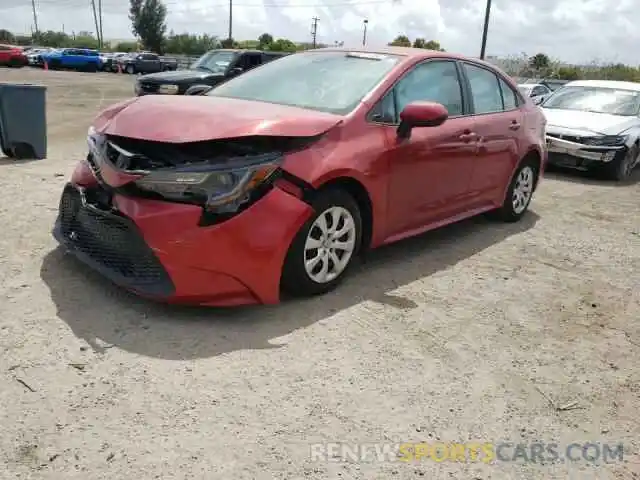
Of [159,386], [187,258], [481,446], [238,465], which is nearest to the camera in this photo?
[238,465]

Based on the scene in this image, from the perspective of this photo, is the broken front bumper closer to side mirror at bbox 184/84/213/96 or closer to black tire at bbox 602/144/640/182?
black tire at bbox 602/144/640/182

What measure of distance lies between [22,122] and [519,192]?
5.97m

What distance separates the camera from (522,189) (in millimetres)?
6270

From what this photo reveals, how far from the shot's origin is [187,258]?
3.30m

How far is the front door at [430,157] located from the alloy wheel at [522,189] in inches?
46.2

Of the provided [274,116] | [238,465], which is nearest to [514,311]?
[274,116]

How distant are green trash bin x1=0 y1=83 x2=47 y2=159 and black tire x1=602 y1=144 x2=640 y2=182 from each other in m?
7.81

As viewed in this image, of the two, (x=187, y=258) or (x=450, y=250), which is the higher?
(x=187, y=258)

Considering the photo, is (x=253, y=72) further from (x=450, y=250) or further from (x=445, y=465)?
(x=445, y=465)

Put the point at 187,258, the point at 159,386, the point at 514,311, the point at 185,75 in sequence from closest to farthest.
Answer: the point at 159,386
the point at 187,258
the point at 514,311
the point at 185,75

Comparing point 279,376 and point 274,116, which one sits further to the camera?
point 274,116

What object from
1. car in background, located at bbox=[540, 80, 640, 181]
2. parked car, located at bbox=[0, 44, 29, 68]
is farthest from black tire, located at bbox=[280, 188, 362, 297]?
parked car, located at bbox=[0, 44, 29, 68]

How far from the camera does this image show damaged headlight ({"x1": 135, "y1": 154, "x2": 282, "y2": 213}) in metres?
3.30

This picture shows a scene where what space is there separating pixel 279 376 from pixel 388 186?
1.71 meters
